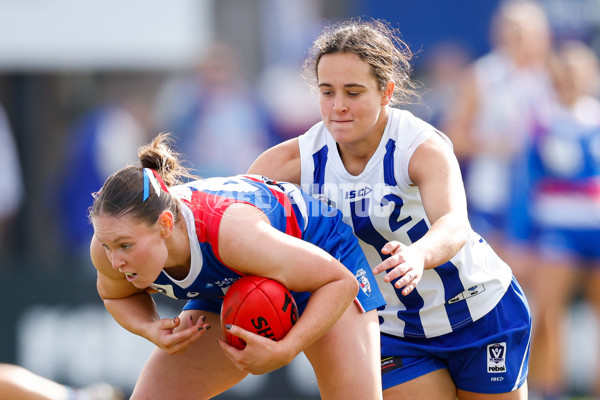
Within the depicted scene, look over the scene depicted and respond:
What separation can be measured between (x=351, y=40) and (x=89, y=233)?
535 cm

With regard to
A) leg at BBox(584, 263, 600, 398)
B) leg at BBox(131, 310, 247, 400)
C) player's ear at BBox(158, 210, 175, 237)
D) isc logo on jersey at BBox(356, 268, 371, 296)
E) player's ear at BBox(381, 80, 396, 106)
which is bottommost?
leg at BBox(584, 263, 600, 398)

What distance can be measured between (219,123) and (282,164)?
465cm

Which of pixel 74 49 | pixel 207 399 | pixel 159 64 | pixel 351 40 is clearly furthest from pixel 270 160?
pixel 159 64

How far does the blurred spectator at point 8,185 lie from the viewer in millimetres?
9062

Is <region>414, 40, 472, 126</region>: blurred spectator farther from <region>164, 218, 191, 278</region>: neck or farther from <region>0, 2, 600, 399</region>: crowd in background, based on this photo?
<region>164, 218, 191, 278</region>: neck

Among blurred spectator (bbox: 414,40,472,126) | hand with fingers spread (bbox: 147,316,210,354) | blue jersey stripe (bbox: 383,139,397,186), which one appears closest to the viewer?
hand with fingers spread (bbox: 147,316,210,354)

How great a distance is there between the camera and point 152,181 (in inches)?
151

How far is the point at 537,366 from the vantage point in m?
7.66

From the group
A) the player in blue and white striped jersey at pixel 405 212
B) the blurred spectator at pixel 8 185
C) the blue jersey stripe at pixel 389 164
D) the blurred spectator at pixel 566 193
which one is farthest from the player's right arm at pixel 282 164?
the blurred spectator at pixel 8 185

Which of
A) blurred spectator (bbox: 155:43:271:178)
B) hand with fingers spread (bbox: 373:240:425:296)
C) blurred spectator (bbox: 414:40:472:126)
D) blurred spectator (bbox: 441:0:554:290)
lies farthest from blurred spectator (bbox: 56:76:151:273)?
hand with fingers spread (bbox: 373:240:425:296)

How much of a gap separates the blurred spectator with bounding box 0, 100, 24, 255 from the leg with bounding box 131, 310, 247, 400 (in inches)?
211

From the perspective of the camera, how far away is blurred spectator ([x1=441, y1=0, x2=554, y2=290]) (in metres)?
7.96

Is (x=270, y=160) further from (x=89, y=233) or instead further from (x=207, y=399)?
(x=89, y=233)

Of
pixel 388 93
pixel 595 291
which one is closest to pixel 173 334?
pixel 388 93
